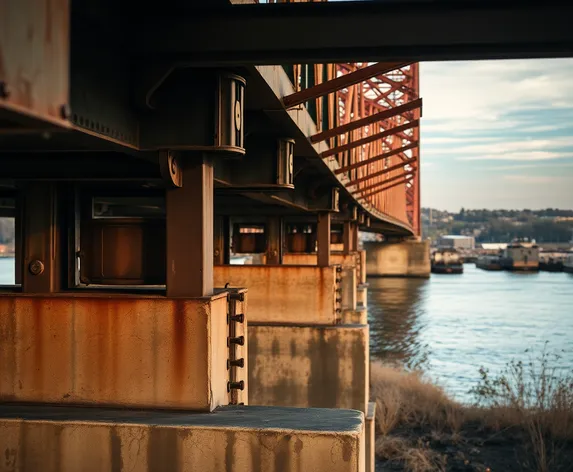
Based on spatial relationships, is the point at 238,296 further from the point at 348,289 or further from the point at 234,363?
the point at 348,289

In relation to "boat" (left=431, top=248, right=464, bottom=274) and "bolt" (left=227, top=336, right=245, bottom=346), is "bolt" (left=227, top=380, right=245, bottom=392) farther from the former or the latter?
"boat" (left=431, top=248, right=464, bottom=274)

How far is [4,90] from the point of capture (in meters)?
2.66

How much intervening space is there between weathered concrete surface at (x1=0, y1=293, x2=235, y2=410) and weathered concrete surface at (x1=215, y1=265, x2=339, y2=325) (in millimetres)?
14780

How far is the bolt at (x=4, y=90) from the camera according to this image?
8.68ft

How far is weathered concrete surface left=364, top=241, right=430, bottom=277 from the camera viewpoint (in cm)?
12500

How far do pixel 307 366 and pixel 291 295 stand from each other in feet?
7.19

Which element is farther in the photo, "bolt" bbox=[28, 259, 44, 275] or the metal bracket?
"bolt" bbox=[28, 259, 44, 275]

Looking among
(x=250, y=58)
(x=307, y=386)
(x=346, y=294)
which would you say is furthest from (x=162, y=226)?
(x=346, y=294)

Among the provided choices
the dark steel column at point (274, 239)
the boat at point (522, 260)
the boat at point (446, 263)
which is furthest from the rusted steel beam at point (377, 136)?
the boat at point (522, 260)

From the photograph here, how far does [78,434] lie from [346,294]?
30.2 m

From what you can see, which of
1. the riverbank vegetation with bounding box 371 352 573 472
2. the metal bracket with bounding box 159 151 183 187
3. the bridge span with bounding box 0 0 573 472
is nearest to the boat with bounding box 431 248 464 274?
the riverbank vegetation with bounding box 371 352 573 472

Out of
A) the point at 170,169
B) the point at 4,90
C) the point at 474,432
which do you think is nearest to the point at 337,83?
the point at 170,169

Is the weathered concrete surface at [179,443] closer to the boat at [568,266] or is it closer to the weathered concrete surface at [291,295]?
the weathered concrete surface at [291,295]

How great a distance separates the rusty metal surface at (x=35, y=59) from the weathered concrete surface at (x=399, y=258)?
122306mm
